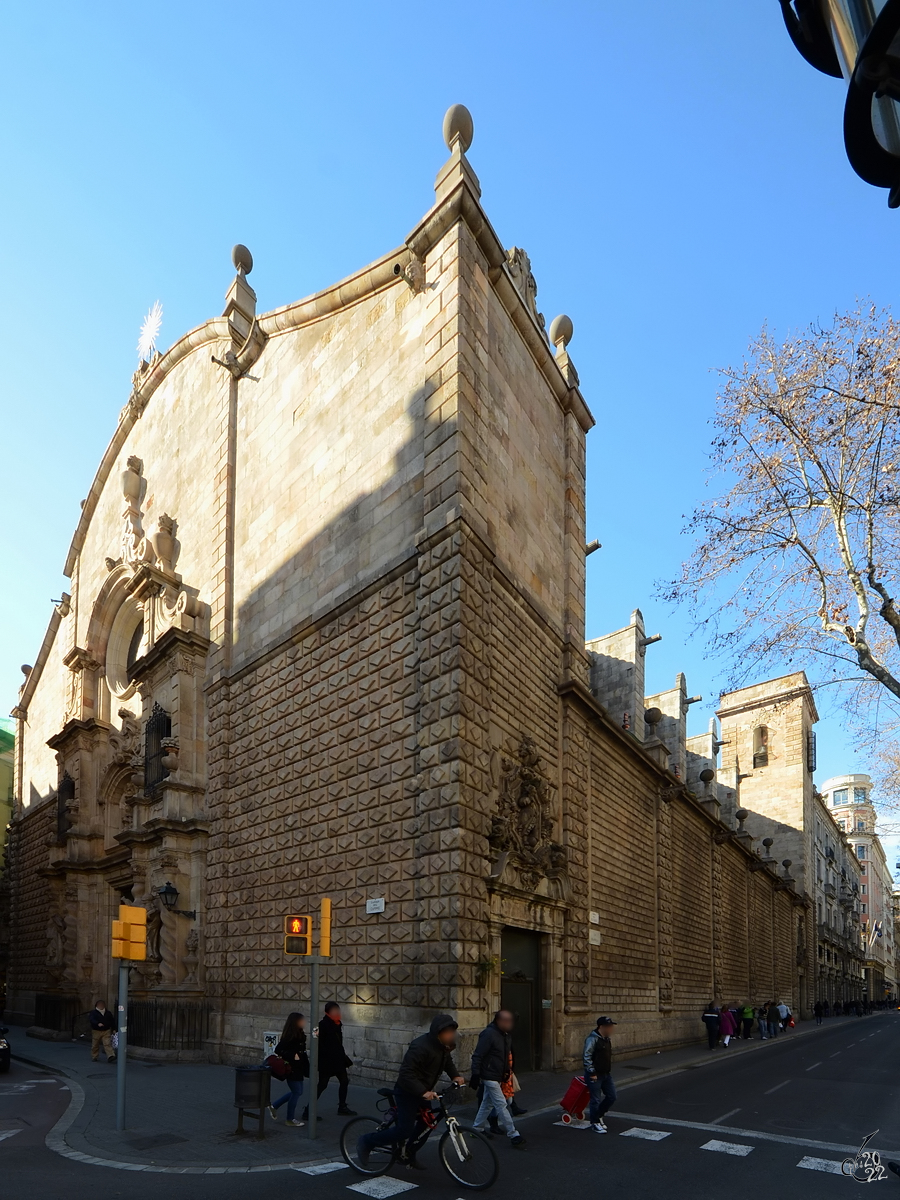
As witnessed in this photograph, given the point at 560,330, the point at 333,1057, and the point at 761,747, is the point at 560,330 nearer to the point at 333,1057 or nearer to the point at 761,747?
the point at 333,1057

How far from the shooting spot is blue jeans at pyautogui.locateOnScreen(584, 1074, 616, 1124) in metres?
10.8

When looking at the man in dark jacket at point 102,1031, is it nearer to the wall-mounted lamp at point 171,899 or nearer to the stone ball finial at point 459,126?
the wall-mounted lamp at point 171,899

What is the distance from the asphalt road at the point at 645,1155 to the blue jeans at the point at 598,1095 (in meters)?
0.23

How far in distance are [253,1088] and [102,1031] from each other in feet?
38.4

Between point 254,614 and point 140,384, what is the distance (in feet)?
43.1

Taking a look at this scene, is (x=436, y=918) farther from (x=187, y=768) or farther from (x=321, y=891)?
(x=187, y=768)

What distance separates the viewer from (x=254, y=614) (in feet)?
65.8

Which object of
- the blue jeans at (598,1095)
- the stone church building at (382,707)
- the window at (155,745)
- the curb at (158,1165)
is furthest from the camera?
the window at (155,745)

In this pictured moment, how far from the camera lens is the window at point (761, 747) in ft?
182

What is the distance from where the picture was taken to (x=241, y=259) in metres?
23.5

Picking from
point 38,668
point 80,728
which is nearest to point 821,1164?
point 80,728

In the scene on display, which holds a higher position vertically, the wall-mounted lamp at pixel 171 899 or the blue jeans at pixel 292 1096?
the wall-mounted lamp at pixel 171 899

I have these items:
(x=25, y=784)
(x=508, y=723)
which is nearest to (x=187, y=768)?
(x=508, y=723)

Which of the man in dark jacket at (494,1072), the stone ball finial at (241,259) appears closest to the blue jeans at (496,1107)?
the man in dark jacket at (494,1072)
